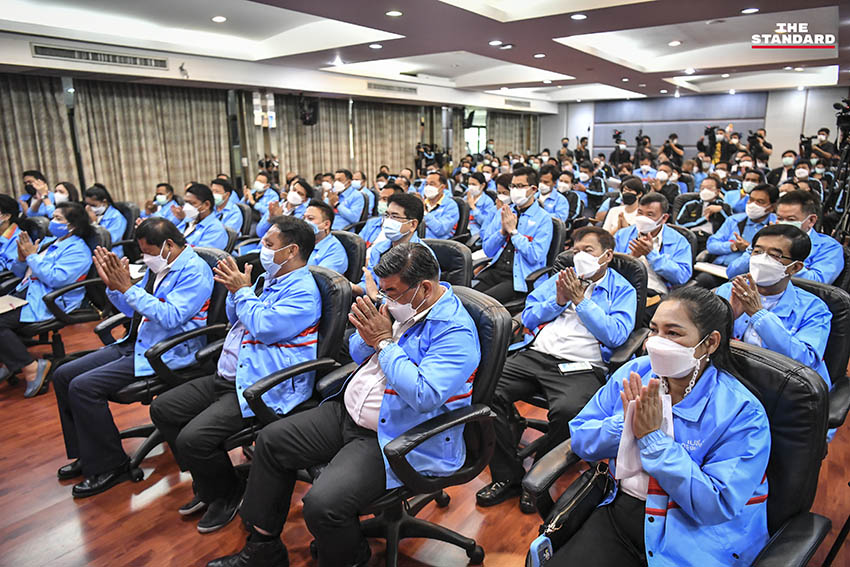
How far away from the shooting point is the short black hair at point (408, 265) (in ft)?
5.72

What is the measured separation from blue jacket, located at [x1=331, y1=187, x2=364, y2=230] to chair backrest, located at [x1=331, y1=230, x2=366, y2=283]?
9.94 ft

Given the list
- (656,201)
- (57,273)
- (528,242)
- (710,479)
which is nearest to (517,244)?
(528,242)

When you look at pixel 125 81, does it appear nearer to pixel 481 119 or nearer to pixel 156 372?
pixel 156 372

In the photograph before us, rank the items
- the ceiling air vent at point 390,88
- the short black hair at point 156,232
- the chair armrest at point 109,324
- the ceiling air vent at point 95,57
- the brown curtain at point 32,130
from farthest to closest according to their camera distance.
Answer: the ceiling air vent at point 390,88 < the brown curtain at point 32,130 < the ceiling air vent at point 95,57 < the chair armrest at point 109,324 < the short black hair at point 156,232

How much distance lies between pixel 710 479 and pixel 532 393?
46.3 inches

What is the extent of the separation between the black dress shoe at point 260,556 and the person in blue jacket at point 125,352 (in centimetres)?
91

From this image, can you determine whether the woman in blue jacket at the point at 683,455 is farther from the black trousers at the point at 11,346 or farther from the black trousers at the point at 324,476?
the black trousers at the point at 11,346

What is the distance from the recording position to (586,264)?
2.38m

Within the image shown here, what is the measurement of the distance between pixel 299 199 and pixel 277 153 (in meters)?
4.96

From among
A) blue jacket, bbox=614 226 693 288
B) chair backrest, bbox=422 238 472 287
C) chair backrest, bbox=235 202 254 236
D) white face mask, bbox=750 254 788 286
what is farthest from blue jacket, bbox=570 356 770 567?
chair backrest, bbox=235 202 254 236

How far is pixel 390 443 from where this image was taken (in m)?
1.57

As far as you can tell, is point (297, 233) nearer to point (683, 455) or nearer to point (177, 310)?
point (177, 310)

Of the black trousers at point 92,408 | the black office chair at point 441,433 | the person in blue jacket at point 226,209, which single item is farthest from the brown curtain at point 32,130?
the black office chair at point 441,433

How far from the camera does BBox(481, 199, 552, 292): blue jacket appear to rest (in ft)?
11.7
